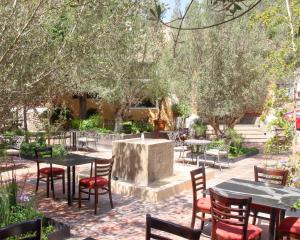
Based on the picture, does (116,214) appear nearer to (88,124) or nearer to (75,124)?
(88,124)

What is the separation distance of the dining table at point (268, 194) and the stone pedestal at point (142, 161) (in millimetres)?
2994

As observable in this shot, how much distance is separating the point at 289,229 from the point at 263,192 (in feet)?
2.34

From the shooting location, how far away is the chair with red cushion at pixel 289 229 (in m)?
5.22

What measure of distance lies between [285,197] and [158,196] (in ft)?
11.7

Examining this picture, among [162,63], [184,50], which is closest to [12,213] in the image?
[184,50]

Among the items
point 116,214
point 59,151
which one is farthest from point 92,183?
point 59,151

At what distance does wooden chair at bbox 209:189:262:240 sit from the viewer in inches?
193

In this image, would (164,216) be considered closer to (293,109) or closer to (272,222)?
(272,222)

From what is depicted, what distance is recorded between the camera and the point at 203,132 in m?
17.3

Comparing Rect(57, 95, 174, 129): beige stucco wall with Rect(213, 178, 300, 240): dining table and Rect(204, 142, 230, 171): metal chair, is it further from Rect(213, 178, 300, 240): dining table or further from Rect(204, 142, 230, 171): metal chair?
Rect(213, 178, 300, 240): dining table

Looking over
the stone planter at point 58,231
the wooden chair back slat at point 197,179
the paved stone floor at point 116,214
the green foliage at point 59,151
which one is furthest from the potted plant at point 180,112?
the stone planter at point 58,231

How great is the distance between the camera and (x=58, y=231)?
19.6 feet

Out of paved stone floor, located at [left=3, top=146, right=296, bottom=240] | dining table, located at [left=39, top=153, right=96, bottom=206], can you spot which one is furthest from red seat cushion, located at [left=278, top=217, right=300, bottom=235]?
dining table, located at [left=39, top=153, right=96, bottom=206]

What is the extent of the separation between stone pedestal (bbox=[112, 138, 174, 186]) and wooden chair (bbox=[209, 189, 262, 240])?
3.94 m
